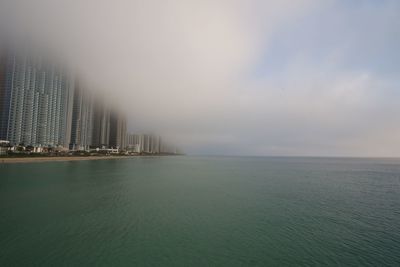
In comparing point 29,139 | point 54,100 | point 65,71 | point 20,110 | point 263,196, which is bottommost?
point 263,196

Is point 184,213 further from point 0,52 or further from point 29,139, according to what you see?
point 0,52

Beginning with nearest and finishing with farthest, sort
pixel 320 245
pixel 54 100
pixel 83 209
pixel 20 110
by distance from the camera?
pixel 320 245 → pixel 83 209 → pixel 20 110 → pixel 54 100

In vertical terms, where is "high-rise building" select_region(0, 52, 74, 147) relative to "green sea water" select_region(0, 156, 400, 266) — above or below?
above

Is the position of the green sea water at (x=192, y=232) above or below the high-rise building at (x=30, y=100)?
below

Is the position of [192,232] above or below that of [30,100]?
below

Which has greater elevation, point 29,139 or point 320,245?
point 29,139

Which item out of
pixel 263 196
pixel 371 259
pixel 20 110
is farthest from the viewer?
pixel 20 110

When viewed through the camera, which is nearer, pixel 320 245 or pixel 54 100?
pixel 320 245

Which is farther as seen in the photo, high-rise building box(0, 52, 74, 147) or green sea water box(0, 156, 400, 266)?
high-rise building box(0, 52, 74, 147)

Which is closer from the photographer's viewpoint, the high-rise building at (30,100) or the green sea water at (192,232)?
the green sea water at (192,232)

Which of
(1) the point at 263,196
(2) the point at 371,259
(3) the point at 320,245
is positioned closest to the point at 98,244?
(3) the point at 320,245

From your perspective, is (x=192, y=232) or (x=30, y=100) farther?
(x=30, y=100)
